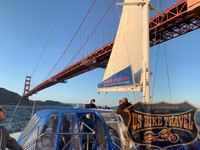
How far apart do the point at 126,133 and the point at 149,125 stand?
1.22 feet

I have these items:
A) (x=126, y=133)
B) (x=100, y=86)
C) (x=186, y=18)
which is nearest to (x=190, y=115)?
(x=126, y=133)

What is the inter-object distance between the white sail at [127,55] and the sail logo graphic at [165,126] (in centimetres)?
179

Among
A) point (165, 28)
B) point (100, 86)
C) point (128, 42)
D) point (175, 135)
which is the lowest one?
point (175, 135)

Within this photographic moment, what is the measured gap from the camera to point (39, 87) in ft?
117

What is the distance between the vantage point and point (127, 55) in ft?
21.9

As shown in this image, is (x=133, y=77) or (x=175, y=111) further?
(x=133, y=77)

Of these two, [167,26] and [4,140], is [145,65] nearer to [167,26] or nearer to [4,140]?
[4,140]

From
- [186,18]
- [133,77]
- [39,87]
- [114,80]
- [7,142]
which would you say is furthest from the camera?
[39,87]

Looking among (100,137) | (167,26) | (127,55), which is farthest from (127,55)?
(167,26)

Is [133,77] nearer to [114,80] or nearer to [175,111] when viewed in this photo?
[114,80]

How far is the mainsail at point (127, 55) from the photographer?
222 inches

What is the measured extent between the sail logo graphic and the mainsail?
5.88 ft

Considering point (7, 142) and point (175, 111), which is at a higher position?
point (175, 111)

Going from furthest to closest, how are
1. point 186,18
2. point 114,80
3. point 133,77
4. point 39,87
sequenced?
1. point 39,87
2. point 186,18
3. point 114,80
4. point 133,77
